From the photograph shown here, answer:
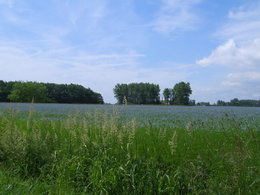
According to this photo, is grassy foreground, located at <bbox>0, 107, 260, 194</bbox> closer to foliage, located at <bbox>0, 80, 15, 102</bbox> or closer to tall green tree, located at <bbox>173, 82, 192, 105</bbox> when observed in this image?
foliage, located at <bbox>0, 80, 15, 102</bbox>

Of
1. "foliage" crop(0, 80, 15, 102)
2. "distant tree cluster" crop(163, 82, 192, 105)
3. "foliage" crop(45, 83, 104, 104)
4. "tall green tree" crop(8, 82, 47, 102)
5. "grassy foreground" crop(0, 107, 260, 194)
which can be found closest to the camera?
"grassy foreground" crop(0, 107, 260, 194)

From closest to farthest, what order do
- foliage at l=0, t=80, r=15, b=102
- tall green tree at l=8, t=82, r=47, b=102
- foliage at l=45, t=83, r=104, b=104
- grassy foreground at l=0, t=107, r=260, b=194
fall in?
grassy foreground at l=0, t=107, r=260, b=194 < tall green tree at l=8, t=82, r=47, b=102 < foliage at l=0, t=80, r=15, b=102 < foliage at l=45, t=83, r=104, b=104

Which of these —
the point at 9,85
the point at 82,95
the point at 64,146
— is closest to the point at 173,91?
the point at 82,95

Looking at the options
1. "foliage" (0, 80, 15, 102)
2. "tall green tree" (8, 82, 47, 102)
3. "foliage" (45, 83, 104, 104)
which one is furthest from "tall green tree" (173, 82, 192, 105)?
"foliage" (0, 80, 15, 102)

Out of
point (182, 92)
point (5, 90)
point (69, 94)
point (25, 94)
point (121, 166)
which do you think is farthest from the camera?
point (182, 92)

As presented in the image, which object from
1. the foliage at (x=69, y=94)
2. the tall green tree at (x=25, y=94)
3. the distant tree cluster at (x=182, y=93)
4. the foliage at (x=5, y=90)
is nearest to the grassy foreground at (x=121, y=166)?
the tall green tree at (x=25, y=94)

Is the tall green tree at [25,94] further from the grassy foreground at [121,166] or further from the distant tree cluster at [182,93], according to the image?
the distant tree cluster at [182,93]

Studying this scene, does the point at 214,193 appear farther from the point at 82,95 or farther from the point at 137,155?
the point at 82,95

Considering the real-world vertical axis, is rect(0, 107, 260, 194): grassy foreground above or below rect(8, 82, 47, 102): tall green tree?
below

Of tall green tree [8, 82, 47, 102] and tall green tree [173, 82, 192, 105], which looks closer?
tall green tree [8, 82, 47, 102]

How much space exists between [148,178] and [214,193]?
1237mm

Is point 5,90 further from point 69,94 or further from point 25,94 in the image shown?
point 25,94

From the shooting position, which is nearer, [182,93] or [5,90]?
[5,90]

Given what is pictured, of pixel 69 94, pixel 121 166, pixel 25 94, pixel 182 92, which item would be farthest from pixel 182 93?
pixel 121 166
